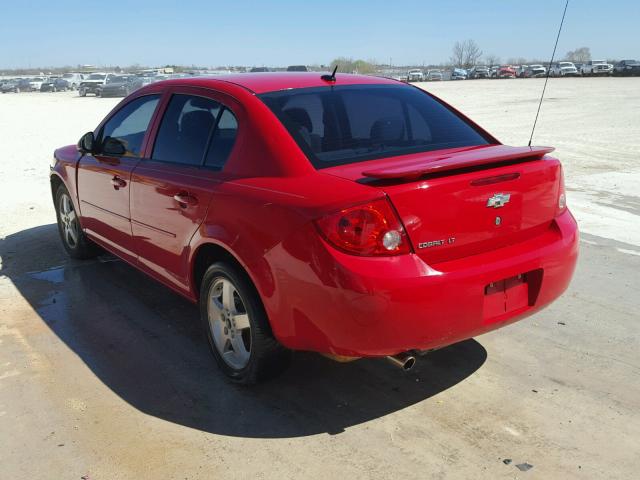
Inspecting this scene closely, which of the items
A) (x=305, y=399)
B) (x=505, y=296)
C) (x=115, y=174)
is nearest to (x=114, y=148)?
(x=115, y=174)

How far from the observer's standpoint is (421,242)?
2.84m

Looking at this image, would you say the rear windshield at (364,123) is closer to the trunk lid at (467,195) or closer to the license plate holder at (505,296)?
the trunk lid at (467,195)

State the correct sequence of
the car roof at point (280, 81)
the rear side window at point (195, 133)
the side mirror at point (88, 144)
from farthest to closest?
1. the side mirror at point (88, 144)
2. the car roof at point (280, 81)
3. the rear side window at point (195, 133)

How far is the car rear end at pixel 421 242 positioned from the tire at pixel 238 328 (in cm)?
A: 20

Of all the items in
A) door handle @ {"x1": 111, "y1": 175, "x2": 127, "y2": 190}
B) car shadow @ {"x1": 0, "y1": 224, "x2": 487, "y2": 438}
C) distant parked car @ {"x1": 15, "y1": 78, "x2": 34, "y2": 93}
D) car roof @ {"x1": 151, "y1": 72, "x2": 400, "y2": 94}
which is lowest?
distant parked car @ {"x1": 15, "y1": 78, "x2": 34, "y2": 93}

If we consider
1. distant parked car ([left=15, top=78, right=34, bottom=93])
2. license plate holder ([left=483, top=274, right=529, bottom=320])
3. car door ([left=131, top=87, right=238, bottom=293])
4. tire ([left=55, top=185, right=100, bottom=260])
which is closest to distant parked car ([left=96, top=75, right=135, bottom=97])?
distant parked car ([left=15, top=78, right=34, bottom=93])

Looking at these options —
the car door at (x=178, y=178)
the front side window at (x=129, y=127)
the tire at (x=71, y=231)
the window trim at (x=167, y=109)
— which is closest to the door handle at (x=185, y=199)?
the car door at (x=178, y=178)

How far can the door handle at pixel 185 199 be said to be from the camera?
3.62 meters

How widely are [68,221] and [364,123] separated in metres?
3.57

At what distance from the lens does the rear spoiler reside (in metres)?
2.82

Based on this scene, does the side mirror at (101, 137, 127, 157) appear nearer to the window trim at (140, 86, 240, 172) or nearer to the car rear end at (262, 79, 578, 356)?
the window trim at (140, 86, 240, 172)

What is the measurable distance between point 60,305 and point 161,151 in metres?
1.65

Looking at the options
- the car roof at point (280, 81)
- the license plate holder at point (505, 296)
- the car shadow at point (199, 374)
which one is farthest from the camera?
the car roof at point (280, 81)

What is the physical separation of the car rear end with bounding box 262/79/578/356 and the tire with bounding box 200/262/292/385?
196mm
